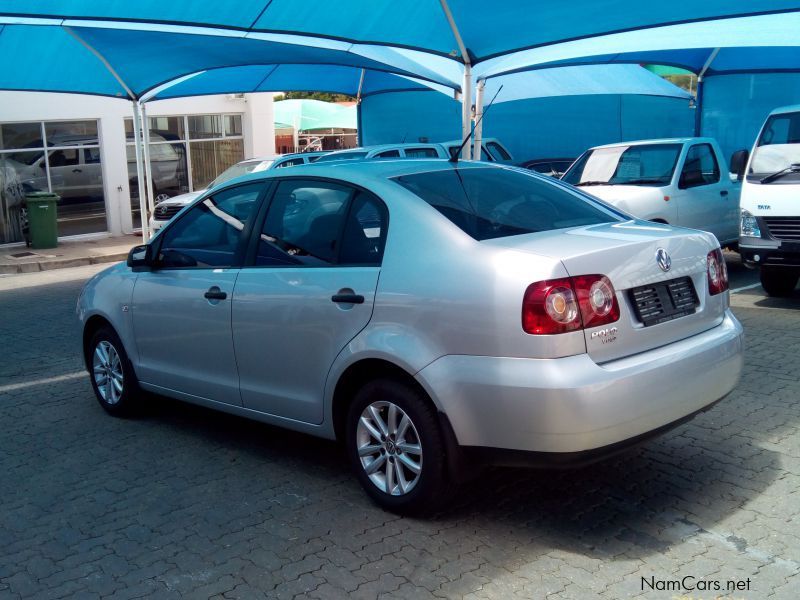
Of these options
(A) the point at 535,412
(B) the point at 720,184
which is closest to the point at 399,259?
(A) the point at 535,412

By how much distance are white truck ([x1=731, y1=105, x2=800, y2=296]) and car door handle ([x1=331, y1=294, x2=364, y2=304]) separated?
20.8 feet

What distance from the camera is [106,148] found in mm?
→ 20219

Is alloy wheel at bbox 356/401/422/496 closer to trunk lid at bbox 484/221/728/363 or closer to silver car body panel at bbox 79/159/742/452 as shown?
silver car body panel at bbox 79/159/742/452

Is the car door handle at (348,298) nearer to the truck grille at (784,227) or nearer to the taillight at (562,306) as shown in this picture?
the taillight at (562,306)

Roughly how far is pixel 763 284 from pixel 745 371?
362 centimetres

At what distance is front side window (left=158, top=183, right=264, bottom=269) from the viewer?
5234 millimetres

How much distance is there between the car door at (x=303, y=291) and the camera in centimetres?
445

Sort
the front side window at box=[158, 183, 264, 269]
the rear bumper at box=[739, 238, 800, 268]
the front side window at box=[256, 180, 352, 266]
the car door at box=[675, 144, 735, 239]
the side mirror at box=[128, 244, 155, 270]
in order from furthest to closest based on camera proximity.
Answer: the car door at box=[675, 144, 735, 239]
the rear bumper at box=[739, 238, 800, 268]
the side mirror at box=[128, 244, 155, 270]
the front side window at box=[158, 183, 264, 269]
the front side window at box=[256, 180, 352, 266]

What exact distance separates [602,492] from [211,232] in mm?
2834

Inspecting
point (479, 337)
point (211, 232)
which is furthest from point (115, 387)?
point (479, 337)

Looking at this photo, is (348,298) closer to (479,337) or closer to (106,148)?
(479,337)

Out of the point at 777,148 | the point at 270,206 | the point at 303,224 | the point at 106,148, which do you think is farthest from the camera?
the point at 106,148
